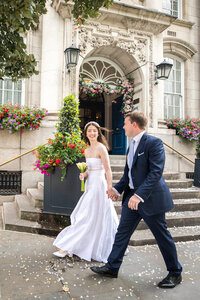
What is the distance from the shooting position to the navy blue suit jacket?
9.70ft

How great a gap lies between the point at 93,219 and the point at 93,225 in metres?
0.09

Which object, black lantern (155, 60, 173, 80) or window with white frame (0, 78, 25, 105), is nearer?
window with white frame (0, 78, 25, 105)

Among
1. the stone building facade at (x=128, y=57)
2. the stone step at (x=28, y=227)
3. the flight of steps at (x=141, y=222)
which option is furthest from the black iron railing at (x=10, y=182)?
the stone step at (x=28, y=227)

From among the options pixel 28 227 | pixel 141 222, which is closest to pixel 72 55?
pixel 28 227

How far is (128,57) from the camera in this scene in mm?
9984

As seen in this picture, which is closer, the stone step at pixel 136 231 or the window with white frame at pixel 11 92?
the stone step at pixel 136 231

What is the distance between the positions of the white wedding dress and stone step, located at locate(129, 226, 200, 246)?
2.97 feet

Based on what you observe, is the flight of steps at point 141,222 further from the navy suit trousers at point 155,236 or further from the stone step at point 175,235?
the navy suit trousers at point 155,236

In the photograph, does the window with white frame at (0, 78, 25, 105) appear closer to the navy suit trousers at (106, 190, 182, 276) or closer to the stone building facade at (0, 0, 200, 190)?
the stone building facade at (0, 0, 200, 190)

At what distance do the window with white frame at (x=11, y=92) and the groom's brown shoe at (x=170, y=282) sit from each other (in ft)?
26.0

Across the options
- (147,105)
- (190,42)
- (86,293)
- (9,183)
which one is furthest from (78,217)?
(190,42)

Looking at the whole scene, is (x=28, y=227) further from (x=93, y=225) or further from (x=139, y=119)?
(x=139, y=119)

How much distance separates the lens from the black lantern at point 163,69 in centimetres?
934

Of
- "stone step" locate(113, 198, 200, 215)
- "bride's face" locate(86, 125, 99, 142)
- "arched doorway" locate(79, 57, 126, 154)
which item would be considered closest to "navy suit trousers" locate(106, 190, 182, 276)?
"bride's face" locate(86, 125, 99, 142)
